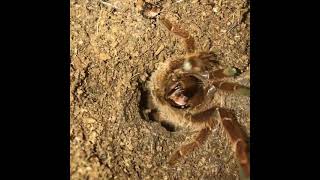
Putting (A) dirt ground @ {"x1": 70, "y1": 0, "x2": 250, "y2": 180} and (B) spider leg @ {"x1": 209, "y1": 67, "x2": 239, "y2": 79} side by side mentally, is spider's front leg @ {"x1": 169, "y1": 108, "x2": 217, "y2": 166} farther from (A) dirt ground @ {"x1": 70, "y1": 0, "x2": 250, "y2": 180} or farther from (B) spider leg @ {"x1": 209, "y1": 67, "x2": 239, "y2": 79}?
(B) spider leg @ {"x1": 209, "y1": 67, "x2": 239, "y2": 79}

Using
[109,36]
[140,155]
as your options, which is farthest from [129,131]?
[109,36]

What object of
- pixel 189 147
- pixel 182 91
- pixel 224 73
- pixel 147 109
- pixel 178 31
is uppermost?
pixel 178 31

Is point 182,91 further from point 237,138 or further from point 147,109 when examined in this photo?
point 237,138

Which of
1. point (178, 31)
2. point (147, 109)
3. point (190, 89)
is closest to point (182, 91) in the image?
point (190, 89)

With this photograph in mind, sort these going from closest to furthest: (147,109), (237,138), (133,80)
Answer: (237,138) → (133,80) → (147,109)

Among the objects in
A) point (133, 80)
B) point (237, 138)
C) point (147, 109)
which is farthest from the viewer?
point (147, 109)

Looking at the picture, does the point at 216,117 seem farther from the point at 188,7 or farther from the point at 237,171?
the point at 188,7
